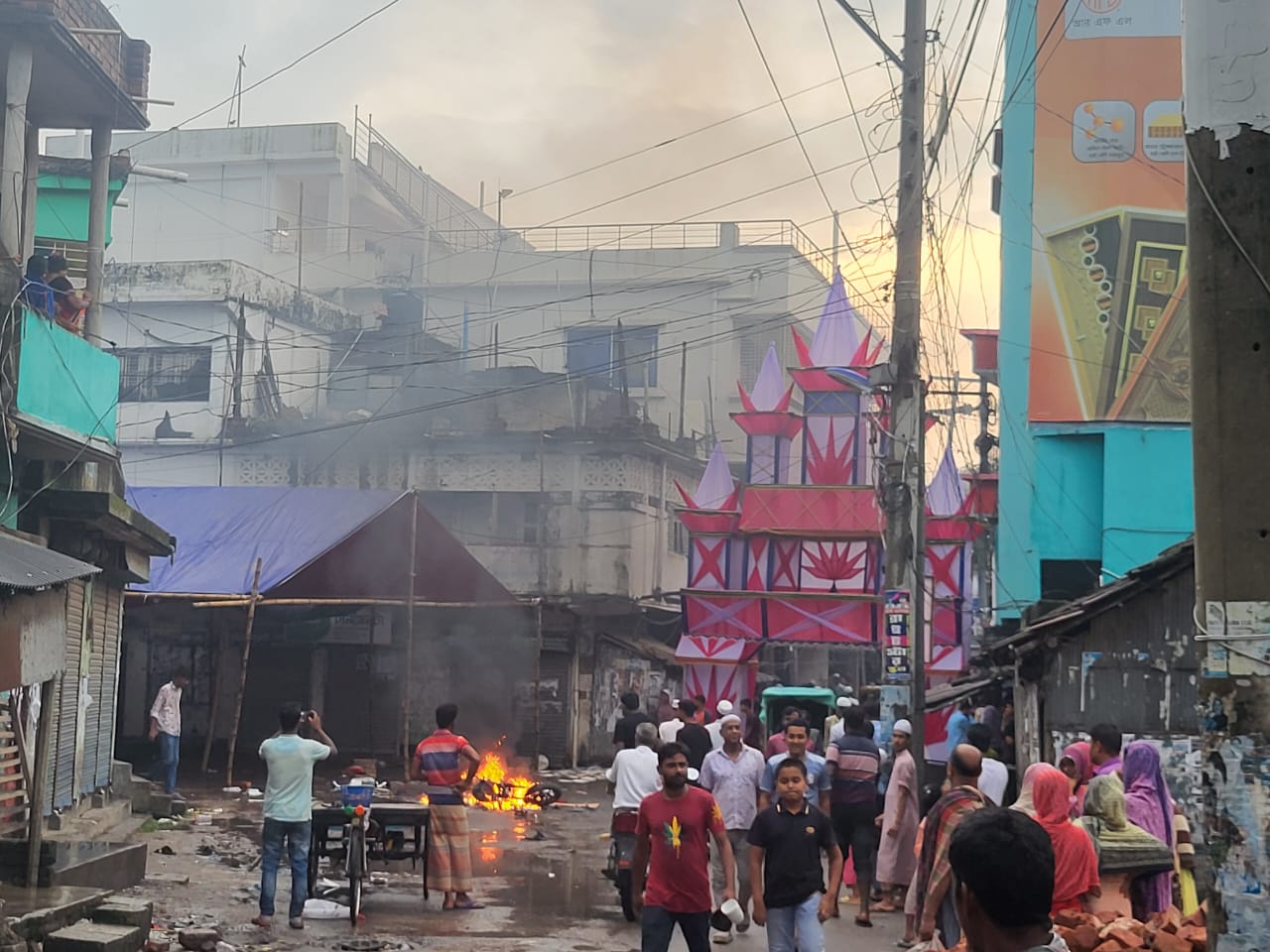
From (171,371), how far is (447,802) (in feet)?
91.2

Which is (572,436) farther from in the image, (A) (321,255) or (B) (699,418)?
(A) (321,255)

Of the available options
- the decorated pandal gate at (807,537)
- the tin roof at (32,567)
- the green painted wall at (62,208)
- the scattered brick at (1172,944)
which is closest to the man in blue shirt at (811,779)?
the scattered brick at (1172,944)

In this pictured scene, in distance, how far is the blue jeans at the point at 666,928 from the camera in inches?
305

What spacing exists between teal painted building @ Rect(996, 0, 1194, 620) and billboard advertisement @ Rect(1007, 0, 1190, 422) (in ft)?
0.52

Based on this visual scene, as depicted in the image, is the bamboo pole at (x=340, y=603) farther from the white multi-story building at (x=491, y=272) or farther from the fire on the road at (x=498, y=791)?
the white multi-story building at (x=491, y=272)

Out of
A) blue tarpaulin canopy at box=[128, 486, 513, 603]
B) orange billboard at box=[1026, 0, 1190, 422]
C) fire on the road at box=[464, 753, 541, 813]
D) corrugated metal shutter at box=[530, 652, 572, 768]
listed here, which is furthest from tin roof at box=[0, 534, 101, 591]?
corrugated metal shutter at box=[530, 652, 572, 768]

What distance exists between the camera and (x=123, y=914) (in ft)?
31.9

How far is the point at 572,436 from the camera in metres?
34.8

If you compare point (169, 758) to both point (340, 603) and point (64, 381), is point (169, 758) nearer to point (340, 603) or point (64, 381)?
point (340, 603)

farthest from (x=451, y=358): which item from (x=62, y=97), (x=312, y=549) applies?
(x=62, y=97)

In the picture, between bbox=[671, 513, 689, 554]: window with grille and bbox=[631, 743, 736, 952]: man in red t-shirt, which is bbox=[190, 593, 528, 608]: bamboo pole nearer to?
bbox=[671, 513, 689, 554]: window with grille

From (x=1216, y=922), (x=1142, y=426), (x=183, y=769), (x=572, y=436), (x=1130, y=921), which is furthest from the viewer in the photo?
(x=572, y=436)

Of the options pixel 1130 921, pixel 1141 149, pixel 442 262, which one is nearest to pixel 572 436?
pixel 442 262

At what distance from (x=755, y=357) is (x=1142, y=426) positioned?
22.4 m
